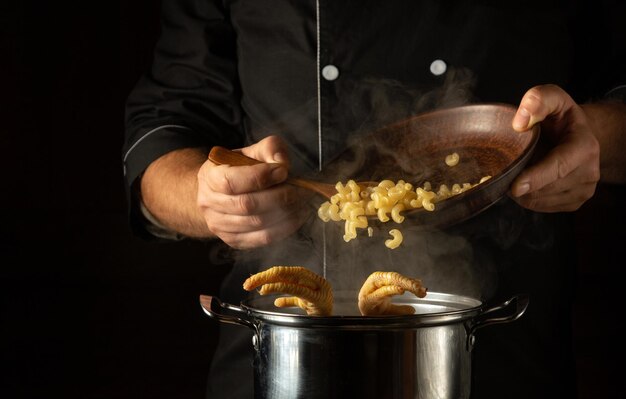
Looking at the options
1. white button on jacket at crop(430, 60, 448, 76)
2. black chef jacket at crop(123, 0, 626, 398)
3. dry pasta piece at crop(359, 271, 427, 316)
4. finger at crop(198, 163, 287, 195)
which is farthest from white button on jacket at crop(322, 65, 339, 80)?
dry pasta piece at crop(359, 271, 427, 316)

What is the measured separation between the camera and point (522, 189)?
3.78 ft

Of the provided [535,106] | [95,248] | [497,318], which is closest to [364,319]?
[497,318]

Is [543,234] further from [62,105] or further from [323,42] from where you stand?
[62,105]

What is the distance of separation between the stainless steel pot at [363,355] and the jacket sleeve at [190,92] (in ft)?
2.60

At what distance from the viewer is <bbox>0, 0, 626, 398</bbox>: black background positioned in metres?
2.63

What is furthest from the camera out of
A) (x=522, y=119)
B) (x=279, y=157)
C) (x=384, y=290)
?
(x=279, y=157)

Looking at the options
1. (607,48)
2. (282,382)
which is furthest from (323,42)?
(282,382)

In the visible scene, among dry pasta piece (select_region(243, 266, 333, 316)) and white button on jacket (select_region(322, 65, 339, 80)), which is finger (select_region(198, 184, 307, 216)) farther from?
white button on jacket (select_region(322, 65, 339, 80))

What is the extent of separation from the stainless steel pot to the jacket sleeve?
793mm

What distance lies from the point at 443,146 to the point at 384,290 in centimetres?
38

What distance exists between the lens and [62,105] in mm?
2670

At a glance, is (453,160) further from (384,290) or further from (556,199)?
(384,290)

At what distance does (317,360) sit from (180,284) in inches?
74.7

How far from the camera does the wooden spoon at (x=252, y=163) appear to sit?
1216mm
